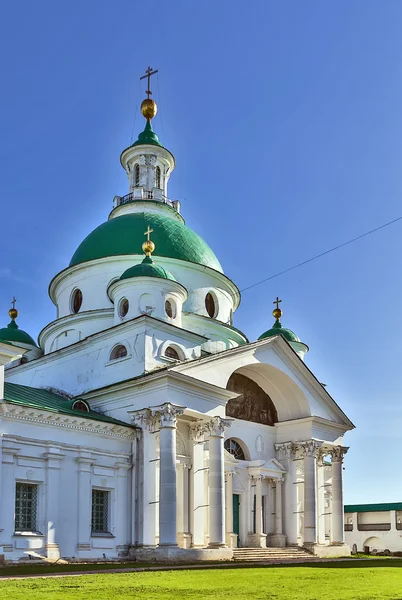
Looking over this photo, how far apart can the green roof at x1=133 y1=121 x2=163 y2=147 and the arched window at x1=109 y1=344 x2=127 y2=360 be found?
571 inches

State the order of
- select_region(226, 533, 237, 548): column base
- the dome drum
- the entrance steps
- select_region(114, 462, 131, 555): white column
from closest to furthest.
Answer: select_region(114, 462, 131, 555): white column < the entrance steps < the dome drum < select_region(226, 533, 237, 548): column base

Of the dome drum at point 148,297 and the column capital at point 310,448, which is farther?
the column capital at point 310,448

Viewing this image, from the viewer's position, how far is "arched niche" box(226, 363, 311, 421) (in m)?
32.5

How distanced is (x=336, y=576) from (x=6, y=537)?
9.84m

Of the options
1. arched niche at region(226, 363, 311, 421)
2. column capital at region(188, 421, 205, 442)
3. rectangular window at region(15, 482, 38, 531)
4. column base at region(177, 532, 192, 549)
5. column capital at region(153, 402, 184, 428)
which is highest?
arched niche at region(226, 363, 311, 421)

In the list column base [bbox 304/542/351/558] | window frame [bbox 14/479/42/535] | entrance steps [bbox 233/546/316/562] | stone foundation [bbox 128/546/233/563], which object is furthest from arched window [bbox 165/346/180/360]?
column base [bbox 304/542/351/558]

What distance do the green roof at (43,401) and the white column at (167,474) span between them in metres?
1.73

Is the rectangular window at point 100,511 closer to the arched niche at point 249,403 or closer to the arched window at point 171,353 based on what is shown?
the arched window at point 171,353

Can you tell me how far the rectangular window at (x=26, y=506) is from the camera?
A: 75.5 feet

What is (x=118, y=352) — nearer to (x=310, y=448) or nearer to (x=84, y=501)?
(x=84, y=501)

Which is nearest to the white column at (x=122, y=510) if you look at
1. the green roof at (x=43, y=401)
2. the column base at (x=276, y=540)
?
the green roof at (x=43, y=401)

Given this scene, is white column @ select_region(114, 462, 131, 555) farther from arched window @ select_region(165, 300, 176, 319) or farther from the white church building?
arched window @ select_region(165, 300, 176, 319)

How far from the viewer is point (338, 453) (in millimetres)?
35094

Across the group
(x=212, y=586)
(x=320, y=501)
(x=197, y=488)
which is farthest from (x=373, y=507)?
(x=212, y=586)
